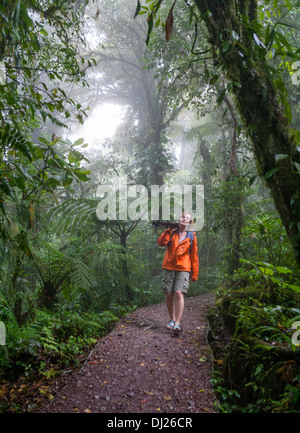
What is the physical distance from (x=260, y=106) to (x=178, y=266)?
2.93 m

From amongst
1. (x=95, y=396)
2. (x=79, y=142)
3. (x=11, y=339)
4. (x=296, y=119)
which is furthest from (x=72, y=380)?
(x=296, y=119)

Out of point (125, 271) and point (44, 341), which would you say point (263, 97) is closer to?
point (44, 341)

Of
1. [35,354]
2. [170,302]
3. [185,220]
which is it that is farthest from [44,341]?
[185,220]

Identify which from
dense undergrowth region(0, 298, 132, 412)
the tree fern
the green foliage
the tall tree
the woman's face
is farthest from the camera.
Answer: the tree fern

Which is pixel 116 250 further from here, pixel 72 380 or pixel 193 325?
pixel 72 380

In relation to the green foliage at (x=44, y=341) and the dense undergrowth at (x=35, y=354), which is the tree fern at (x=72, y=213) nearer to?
the green foliage at (x=44, y=341)

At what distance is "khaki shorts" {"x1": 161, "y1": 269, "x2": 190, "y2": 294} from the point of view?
4.23 meters

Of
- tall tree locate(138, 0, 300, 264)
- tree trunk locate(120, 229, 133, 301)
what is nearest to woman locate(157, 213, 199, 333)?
tree trunk locate(120, 229, 133, 301)

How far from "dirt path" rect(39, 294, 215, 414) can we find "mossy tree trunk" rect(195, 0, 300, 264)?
1.84 metres

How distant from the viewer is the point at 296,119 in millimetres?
8492

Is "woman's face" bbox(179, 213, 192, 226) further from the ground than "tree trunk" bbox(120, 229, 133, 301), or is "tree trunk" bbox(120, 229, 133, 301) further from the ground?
"woman's face" bbox(179, 213, 192, 226)

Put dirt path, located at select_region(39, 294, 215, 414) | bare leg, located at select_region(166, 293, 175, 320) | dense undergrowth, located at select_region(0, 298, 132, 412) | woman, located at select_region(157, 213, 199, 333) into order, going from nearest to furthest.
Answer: dirt path, located at select_region(39, 294, 215, 414) → dense undergrowth, located at select_region(0, 298, 132, 412) → woman, located at select_region(157, 213, 199, 333) → bare leg, located at select_region(166, 293, 175, 320)

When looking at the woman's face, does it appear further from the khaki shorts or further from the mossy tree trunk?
the mossy tree trunk

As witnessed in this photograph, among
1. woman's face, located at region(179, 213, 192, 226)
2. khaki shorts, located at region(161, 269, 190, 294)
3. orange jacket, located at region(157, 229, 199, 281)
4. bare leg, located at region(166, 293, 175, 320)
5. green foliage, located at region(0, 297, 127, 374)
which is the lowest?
green foliage, located at region(0, 297, 127, 374)
